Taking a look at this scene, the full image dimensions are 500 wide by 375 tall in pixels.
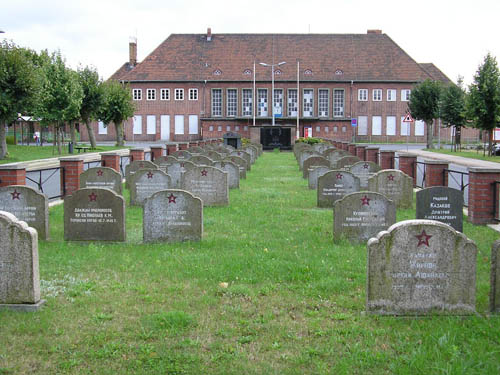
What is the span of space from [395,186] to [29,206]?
8.58 meters

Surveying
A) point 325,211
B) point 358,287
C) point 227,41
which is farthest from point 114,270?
point 227,41

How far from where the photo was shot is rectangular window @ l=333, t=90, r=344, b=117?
7619cm

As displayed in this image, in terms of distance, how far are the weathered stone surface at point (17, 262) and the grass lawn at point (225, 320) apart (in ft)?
0.87

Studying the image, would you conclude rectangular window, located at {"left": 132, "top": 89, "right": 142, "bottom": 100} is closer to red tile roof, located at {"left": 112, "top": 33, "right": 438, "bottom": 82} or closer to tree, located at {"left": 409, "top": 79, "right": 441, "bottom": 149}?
red tile roof, located at {"left": 112, "top": 33, "right": 438, "bottom": 82}

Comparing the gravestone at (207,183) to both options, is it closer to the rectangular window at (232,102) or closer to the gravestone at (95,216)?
the gravestone at (95,216)

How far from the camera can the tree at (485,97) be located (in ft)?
137

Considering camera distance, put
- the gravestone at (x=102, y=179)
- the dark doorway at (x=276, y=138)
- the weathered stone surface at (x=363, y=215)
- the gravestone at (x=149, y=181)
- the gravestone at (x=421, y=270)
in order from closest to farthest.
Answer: the gravestone at (x=421, y=270)
the weathered stone surface at (x=363, y=215)
the gravestone at (x=149, y=181)
the gravestone at (x=102, y=179)
the dark doorway at (x=276, y=138)

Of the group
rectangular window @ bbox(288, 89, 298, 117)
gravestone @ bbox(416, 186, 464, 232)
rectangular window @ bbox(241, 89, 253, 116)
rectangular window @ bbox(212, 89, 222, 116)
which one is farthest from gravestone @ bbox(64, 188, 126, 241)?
rectangular window @ bbox(212, 89, 222, 116)

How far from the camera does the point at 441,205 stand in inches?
412

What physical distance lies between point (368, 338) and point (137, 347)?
2171 millimetres

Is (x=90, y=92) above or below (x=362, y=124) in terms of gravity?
above

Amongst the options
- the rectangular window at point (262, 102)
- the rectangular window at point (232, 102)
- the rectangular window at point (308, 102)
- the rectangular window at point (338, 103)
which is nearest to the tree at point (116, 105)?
the rectangular window at point (232, 102)

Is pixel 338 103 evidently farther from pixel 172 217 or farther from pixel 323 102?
pixel 172 217

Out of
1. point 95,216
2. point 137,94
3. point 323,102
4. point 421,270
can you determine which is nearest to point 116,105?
point 137,94
